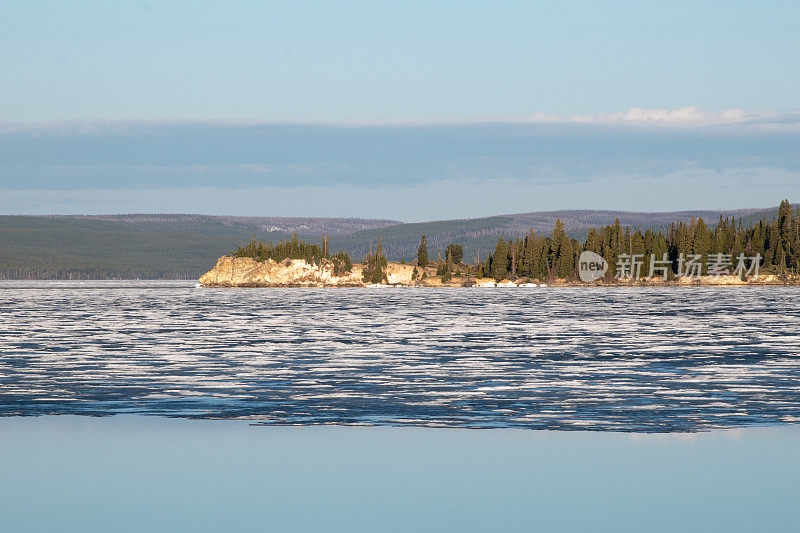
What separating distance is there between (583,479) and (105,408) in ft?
47.6

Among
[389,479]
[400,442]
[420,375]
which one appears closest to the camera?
[389,479]

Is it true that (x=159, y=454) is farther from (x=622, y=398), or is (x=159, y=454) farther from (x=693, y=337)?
(x=693, y=337)

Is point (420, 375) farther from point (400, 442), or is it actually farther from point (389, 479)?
point (389, 479)

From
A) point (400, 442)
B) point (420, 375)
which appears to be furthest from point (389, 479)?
point (420, 375)

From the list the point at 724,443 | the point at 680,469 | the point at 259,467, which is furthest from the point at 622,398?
the point at 259,467

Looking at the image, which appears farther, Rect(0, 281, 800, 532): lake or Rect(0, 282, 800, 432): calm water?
Rect(0, 282, 800, 432): calm water

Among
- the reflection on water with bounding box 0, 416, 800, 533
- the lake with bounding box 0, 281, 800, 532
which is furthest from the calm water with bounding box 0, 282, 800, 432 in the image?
the reflection on water with bounding box 0, 416, 800, 533

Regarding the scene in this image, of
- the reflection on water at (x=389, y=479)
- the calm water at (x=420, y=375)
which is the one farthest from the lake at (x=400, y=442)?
the calm water at (x=420, y=375)

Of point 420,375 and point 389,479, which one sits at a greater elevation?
point 389,479

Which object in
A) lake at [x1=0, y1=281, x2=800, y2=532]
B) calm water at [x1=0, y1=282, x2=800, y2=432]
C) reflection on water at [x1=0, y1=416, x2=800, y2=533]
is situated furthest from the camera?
calm water at [x1=0, y1=282, x2=800, y2=432]

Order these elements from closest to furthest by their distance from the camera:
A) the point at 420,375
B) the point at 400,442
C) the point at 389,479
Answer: the point at 389,479 < the point at 400,442 < the point at 420,375

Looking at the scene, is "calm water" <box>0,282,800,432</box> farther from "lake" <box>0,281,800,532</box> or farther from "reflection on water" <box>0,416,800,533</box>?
"reflection on water" <box>0,416,800,533</box>

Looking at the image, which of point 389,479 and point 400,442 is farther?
point 400,442

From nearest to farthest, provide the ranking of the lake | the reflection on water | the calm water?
the reflection on water
the lake
the calm water
